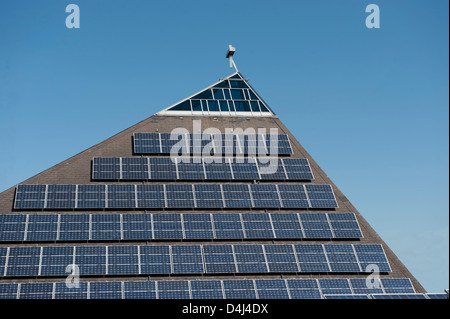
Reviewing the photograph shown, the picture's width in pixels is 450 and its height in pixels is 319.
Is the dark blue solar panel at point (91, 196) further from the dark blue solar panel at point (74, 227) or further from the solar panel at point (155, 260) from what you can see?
the solar panel at point (155, 260)

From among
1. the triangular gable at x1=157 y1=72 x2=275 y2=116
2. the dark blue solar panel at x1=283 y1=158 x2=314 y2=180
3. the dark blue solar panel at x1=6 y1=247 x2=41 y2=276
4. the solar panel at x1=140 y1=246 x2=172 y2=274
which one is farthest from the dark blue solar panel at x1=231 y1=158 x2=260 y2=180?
the dark blue solar panel at x1=6 y1=247 x2=41 y2=276

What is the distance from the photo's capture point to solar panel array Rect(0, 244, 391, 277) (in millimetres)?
50562

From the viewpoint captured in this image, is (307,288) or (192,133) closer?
(307,288)

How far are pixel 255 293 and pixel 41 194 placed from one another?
2217 centimetres

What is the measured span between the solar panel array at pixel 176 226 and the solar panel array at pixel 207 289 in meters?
4.90

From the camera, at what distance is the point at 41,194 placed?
55812 mm

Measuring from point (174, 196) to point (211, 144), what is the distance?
8.46 metres

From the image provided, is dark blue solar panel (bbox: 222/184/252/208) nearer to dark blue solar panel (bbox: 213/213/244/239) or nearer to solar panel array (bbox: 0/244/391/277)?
dark blue solar panel (bbox: 213/213/244/239)

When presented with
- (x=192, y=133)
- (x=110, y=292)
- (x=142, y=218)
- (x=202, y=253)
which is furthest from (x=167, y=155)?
(x=110, y=292)

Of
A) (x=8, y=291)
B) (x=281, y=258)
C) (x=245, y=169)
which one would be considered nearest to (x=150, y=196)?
(x=245, y=169)

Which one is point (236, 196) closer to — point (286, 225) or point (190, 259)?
point (286, 225)

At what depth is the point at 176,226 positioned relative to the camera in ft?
181
